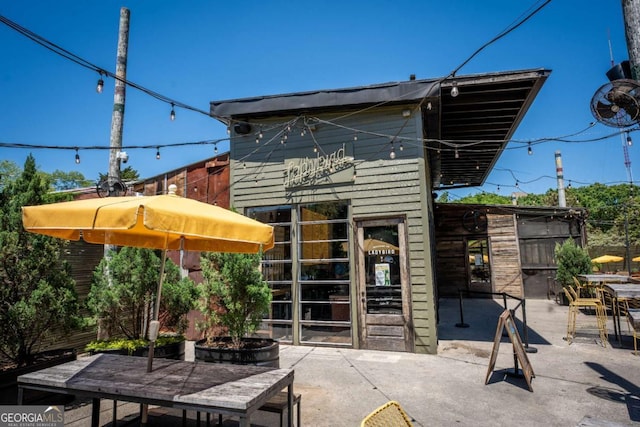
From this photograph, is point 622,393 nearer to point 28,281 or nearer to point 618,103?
point 618,103

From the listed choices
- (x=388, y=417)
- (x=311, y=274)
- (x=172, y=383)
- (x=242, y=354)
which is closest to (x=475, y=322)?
(x=311, y=274)

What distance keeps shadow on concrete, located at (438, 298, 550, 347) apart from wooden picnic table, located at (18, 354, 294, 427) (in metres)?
5.41

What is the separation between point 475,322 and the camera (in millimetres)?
9008

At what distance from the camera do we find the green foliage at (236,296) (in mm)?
4824

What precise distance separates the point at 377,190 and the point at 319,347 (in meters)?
3.30

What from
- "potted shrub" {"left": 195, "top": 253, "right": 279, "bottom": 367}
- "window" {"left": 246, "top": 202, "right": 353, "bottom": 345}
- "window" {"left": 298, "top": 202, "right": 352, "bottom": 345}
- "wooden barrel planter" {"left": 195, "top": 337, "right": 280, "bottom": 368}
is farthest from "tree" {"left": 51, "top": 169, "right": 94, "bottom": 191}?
"wooden barrel planter" {"left": 195, "top": 337, "right": 280, "bottom": 368}

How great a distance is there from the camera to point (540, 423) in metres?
3.40

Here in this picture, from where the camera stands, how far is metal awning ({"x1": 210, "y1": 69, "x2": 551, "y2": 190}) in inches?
251

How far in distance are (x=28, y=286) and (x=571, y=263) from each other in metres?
14.3

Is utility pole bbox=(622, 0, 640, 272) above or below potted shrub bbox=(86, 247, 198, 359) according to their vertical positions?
above

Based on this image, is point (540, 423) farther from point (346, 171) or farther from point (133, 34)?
point (133, 34)

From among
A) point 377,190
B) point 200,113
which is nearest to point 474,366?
point 377,190

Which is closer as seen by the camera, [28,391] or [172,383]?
[172,383]

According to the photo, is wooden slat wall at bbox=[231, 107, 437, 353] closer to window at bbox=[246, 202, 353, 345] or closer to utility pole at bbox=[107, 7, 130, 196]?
window at bbox=[246, 202, 353, 345]
